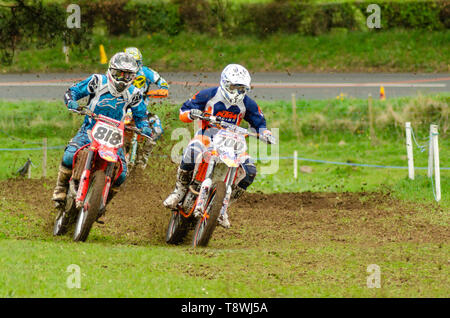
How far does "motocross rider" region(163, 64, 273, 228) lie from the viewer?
34.8 ft

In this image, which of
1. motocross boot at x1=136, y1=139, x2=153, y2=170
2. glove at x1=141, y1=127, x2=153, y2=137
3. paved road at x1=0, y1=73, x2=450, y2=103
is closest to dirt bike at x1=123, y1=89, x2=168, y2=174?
motocross boot at x1=136, y1=139, x2=153, y2=170

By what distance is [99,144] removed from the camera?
10375 mm

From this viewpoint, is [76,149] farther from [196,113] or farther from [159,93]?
[159,93]

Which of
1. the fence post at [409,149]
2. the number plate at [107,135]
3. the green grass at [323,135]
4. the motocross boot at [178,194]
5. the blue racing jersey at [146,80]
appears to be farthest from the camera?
the green grass at [323,135]

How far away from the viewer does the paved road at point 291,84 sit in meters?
25.8

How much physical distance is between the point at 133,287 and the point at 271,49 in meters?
22.2

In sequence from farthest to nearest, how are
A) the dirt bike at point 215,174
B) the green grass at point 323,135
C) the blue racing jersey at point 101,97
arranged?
the green grass at point 323,135 → the blue racing jersey at point 101,97 → the dirt bike at point 215,174

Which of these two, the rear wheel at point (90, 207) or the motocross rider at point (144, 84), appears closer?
the rear wheel at point (90, 207)

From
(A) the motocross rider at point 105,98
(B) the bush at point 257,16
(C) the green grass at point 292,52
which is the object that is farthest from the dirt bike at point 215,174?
(B) the bush at point 257,16

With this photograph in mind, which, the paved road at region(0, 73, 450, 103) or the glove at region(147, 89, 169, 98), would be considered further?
the paved road at region(0, 73, 450, 103)

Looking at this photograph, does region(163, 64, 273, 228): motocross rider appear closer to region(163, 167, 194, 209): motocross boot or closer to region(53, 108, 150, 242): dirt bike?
region(163, 167, 194, 209): motocross boot

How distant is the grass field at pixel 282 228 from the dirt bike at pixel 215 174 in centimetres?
45

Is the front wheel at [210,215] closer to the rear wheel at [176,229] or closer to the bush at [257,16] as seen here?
the rear wheel at [176,229]

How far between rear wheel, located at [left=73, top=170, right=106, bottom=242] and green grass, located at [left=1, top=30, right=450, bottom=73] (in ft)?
60.1
